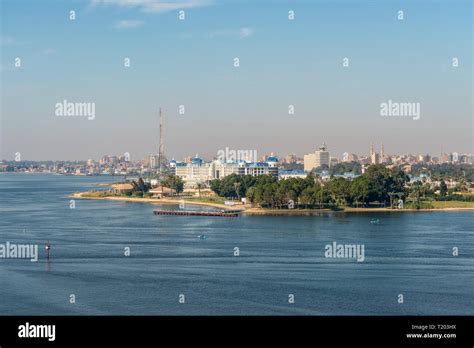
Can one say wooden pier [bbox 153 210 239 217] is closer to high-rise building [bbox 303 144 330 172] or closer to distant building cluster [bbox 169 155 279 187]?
distant building cluster [bbox 169 155 279 187]

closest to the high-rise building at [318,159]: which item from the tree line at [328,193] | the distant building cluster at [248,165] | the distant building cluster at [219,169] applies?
the distant building cluster at [248,165]

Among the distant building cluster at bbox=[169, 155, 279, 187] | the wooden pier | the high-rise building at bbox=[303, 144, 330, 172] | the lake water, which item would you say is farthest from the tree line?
the high-rise building at bbox=[303, 144, 330, 172]

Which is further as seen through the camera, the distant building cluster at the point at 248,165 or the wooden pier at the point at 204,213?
the distant building cluster at the point at 248,165

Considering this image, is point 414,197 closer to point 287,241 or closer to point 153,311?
point 287,241

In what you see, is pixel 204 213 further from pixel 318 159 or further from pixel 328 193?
pixel 318 159

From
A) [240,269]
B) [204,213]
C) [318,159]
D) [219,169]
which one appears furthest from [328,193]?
[318,159]

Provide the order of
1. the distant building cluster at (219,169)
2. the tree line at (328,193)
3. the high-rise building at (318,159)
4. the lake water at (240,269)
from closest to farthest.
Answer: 1. the lake water at (240,269)
2. the tree line at (328,193)
3. the distant building cluster at (219,169)
4. the high-rise building at (318,159)

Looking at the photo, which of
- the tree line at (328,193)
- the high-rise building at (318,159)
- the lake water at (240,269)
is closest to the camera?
the lake water at (240,269)

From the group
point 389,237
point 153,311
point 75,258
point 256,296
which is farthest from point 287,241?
point 153,311

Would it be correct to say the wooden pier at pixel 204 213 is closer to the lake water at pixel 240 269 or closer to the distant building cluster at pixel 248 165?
the lake water at pixel 240 269
